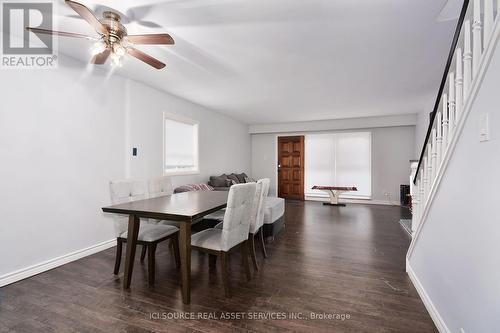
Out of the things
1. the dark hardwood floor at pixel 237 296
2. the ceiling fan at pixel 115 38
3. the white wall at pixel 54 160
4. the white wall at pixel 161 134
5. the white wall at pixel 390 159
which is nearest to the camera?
the dark hardwood floor at pixel 237 296

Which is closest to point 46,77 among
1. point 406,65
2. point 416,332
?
point 416,332

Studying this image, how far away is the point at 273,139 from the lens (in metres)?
7.80

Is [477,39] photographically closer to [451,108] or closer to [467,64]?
[467,64]

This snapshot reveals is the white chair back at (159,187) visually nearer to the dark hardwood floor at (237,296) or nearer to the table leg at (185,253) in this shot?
the dark hardwood floor at (237,296)

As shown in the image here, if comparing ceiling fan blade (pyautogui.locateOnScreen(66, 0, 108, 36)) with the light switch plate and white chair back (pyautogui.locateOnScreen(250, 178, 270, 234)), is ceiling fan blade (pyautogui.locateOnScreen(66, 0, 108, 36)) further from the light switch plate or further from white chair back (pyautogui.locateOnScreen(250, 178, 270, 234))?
the light switch plate

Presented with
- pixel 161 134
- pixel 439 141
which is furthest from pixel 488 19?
pixel 161 134

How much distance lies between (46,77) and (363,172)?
7128 mm

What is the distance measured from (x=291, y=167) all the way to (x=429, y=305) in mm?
5919

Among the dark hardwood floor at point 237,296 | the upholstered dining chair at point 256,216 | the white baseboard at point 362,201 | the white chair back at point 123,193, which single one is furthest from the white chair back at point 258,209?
the white baseboard at point 362,201

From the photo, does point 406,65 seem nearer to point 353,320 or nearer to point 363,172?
point 353,320

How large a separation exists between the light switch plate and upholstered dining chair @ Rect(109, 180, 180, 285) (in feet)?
8.30

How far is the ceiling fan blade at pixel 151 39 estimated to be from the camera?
6.14 feet

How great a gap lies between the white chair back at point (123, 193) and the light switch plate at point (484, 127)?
115 inches

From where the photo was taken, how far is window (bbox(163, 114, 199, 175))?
4430 millimetres
